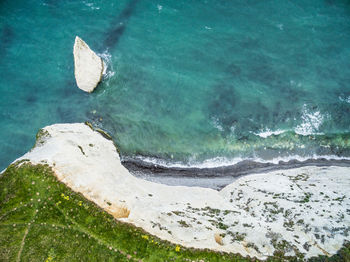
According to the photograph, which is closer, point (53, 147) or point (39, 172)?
point (39, 172)

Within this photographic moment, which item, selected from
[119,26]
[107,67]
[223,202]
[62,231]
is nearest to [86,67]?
[107,67]

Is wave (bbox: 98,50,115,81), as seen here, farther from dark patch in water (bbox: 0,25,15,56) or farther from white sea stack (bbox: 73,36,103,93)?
dark patch in water (bbox: 0,25,15,56)

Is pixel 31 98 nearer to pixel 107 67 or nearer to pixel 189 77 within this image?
pixel 107 67

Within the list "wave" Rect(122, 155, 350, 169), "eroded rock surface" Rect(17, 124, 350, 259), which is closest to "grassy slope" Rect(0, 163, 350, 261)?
"eroded rock surface" Rect(17, 124, 350, 259)

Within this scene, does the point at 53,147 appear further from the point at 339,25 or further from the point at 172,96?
the point at 339,25

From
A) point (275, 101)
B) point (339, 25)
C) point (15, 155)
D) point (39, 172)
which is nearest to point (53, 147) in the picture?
point (39, 172)

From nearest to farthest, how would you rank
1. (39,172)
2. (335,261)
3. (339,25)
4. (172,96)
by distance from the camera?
(335,261) < (39,172) < (172,96) < (339,25)

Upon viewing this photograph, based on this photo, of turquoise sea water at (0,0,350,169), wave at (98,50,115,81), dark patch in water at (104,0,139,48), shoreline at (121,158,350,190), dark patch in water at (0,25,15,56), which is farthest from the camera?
dark patch in water at (0,25,15,56)
